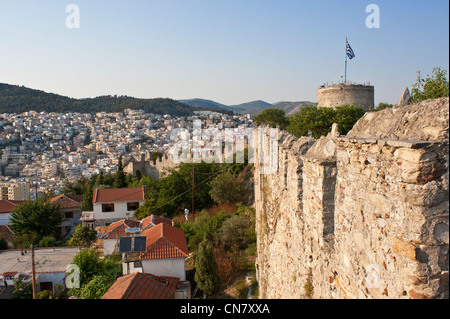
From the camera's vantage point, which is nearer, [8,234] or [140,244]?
[140,244]

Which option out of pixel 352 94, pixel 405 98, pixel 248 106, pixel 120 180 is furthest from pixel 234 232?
pixel 248 106

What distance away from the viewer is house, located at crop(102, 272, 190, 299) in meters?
8.30

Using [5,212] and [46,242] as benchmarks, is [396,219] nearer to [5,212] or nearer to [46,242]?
[46,242]

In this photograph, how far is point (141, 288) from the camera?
8.82 meters

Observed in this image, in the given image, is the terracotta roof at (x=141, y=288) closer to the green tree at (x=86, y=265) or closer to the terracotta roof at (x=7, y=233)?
the green tree at (x=86, y=265)

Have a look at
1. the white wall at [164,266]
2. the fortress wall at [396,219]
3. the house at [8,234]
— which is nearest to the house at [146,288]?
the white wall at [164,266]

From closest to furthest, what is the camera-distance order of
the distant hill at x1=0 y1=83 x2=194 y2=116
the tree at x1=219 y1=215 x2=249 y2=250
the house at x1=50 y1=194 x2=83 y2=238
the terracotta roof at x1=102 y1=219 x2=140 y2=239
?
the tree at x1=219 y1=215 x2=249 y2=250 < the terracotta roof at x1=102 y1=219 x2=140 y2=239 < the house at x1=50 y1=194 x2=83 y2=238 < the distant hill at x1=0 y1=83 x2=194 y2=116

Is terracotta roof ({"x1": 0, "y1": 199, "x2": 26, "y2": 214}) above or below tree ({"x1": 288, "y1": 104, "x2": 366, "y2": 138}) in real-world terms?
below

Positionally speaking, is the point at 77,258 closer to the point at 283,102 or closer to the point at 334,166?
the point at 334,166

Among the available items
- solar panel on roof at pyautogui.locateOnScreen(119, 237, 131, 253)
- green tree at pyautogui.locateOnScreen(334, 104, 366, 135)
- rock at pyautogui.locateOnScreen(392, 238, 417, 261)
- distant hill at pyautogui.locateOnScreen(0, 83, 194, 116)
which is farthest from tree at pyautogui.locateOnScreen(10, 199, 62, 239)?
distant hill at pyautogui.locateOnScreen(0, 83, 194, 116)

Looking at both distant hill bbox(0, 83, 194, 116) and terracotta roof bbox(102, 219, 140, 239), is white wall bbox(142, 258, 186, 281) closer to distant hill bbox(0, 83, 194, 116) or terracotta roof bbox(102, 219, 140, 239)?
terracotta roof bbox(102, 219, 140, 239)

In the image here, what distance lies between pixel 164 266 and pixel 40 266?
6543 mm

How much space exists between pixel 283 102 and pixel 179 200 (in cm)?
2887

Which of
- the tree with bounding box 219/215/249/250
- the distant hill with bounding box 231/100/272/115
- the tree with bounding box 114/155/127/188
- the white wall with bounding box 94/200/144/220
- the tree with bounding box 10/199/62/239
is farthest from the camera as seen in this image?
the distant hill with bounding box 231/100/272/115
